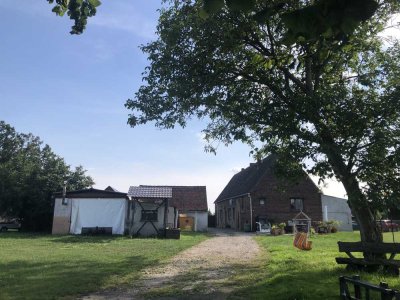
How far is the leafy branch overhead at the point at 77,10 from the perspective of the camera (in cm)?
666

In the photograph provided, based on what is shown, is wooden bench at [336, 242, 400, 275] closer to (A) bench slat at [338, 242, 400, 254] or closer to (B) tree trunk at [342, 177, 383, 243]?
(A) bench slat at [338, 242, 400, 254]

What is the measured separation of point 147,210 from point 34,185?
43.8 ft

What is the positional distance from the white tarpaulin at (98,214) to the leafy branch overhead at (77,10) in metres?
29.8

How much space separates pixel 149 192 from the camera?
3547 cm

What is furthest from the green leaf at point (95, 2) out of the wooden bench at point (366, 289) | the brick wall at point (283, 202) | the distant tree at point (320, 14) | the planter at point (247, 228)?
the brick wall at point (283, 202)

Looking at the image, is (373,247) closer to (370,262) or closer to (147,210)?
(370,262)

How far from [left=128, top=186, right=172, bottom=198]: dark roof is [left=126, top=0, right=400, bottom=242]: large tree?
20259mm

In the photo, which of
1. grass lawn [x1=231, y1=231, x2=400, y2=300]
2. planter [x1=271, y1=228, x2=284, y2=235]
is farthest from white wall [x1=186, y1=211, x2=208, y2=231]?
grass lawn [x1=231, y1=231, x2=400, y2=300]

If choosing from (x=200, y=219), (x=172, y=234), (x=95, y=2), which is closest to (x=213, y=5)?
(x=95, y=2)

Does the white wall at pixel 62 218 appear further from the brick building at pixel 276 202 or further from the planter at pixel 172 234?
the brick building at pixel 276 202

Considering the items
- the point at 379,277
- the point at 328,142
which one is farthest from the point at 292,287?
the point at 328,142

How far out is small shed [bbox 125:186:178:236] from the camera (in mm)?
35188

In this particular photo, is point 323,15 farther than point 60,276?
No

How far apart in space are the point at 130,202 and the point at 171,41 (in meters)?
24.4
